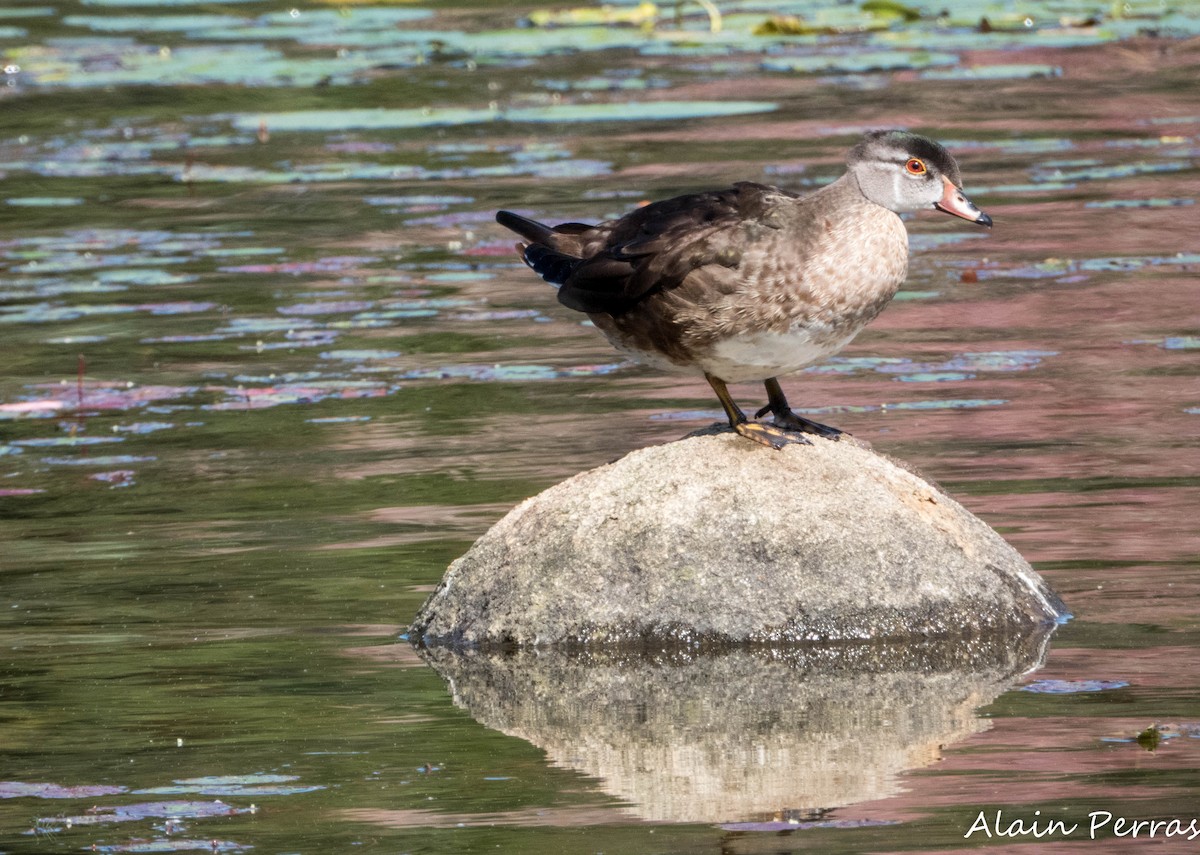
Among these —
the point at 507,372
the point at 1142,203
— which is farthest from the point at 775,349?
the point at 1142,203

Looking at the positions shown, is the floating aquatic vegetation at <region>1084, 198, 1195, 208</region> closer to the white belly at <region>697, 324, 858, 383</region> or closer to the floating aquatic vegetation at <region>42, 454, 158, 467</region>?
the floating aquatic vegetation at <region>42, 454, 158, 467</region>

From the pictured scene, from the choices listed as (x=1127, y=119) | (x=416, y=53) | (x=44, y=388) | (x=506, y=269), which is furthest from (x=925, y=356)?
(x=416, y=53)

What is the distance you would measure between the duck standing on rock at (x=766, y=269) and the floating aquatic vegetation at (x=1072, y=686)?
121cm

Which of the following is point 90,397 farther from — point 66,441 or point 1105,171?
point 1105,171

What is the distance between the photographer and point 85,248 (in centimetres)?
1373

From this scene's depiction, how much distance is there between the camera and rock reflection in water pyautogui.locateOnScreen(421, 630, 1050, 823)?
5312 mm

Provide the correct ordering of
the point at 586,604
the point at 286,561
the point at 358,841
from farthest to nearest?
1. the point at 286,561
2. the point at 586,604
3. the point at 358,841

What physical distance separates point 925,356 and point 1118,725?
199 inches

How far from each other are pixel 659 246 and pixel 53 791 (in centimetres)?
253

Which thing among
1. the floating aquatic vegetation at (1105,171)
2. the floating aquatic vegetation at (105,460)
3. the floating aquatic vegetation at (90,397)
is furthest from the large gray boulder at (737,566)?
the floating aquatic vegetation at (1105,171)

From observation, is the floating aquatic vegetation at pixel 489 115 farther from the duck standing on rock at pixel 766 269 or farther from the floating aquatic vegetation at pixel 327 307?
the duck standing on rock at pixel 766 269

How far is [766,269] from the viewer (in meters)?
6.48

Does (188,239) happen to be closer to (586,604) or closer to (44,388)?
(44,388)

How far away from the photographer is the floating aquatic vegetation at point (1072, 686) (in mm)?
5926
